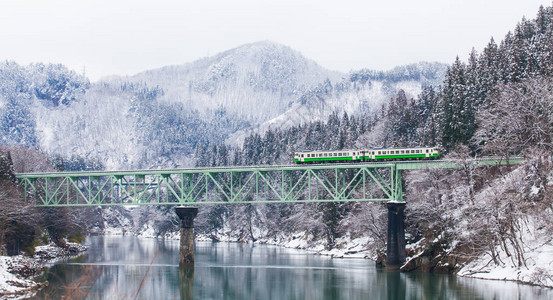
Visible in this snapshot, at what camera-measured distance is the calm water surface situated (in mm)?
52938

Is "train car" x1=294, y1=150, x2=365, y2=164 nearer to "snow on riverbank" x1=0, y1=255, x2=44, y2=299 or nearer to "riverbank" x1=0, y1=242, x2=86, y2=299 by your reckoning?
"riverbank" x1=0, y1=242, x2=86, y2=299

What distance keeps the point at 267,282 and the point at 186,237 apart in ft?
71.8

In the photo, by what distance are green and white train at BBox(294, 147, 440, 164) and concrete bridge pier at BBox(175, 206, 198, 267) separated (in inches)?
649

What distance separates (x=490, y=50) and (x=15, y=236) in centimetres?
6993

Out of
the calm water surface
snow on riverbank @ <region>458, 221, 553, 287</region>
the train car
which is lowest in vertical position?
the calm water surface

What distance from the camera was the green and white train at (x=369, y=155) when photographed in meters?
76.2

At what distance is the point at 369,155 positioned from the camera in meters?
79.5

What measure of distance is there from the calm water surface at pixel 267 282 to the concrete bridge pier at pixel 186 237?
1.63m

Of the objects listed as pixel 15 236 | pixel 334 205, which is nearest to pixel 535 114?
pixel 334 205

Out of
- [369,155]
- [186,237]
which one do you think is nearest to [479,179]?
[369,155]

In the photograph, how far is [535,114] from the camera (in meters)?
63.9

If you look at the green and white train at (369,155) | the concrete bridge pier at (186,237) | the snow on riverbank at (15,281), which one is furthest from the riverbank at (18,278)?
the green and white train at (369,155)

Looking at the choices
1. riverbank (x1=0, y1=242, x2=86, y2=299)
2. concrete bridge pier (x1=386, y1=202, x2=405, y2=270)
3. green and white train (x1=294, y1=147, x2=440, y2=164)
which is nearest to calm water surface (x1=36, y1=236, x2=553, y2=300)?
riverbank (x1=0, y1=242, x2=86, y2=299)

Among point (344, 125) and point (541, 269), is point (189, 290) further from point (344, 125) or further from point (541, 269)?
point (344, 125)
